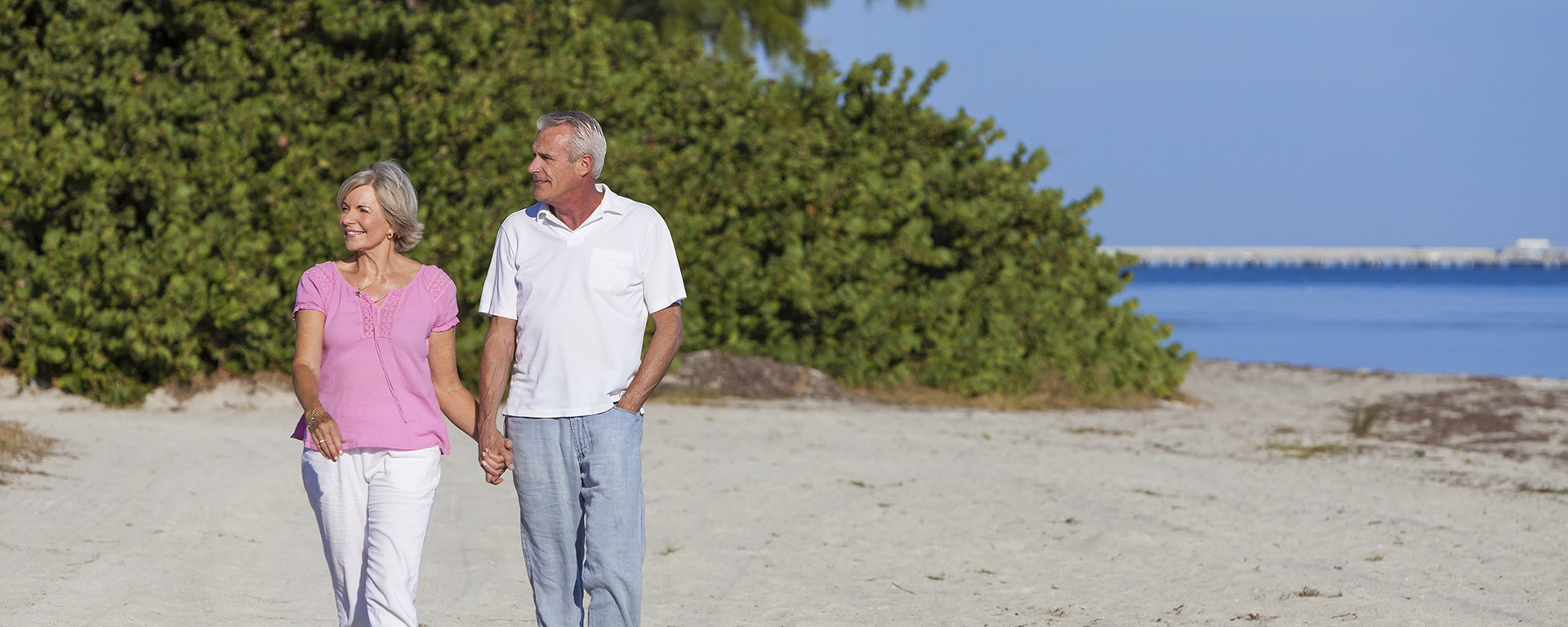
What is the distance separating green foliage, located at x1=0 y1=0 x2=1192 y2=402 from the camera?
11.7m

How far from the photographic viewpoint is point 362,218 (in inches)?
154

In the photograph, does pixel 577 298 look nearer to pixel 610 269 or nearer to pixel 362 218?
pixel 610 269

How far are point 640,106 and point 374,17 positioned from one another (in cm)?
279

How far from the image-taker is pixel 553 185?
3.90 m

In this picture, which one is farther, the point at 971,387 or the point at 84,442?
the point at 971,387

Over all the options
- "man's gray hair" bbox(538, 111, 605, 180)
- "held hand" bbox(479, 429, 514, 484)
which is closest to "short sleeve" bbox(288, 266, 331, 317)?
"held hand" bbox(479, 429, 514, 484)

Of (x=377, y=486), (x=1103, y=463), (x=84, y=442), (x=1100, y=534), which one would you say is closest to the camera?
(x=377, y=486)

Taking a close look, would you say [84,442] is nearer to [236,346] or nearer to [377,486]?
[236,346]

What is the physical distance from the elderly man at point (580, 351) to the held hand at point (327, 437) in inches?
15.7

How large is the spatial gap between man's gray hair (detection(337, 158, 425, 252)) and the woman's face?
0.05 ft

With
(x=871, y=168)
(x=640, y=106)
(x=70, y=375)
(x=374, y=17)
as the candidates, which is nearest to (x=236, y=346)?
(x=70, y=375)

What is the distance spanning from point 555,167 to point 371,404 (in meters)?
0.82

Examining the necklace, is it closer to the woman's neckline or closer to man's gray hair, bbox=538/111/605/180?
the woman's neckline

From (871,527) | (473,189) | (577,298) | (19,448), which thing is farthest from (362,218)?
(473,189)
